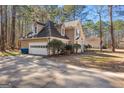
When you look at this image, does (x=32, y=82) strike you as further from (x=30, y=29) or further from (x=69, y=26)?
(x=69, y=26)

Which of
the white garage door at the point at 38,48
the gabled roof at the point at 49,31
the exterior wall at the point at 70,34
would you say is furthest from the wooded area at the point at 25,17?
the exterior wall at the point at 70,34

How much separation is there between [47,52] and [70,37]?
411 centimetres

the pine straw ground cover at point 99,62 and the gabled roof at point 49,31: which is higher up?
the gabled roof at point 49,31

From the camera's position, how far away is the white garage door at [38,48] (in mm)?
12312

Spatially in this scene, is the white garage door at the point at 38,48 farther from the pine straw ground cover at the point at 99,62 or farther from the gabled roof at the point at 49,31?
the pine straw ground cover at the point at 99,62

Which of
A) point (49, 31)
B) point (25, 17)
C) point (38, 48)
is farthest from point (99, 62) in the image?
point (25, 17)

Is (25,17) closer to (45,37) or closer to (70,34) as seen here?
(45,37)

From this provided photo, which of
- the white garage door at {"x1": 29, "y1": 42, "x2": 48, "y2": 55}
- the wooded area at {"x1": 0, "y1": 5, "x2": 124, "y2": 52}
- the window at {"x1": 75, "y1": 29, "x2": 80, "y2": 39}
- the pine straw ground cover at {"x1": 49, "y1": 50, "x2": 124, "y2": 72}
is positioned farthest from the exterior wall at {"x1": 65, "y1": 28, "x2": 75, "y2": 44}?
the pine straw ground cover at {"x1": 49, "y1": 50, "x2": 124, "y2": 72}

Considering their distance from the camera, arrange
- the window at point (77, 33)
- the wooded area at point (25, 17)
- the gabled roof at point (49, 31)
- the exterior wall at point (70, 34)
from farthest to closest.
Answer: the window at point (77, 33) → the exterior wall at point (70, 34) → the gabled roof at point (49, 31) → the wooded area at point (25, 17)

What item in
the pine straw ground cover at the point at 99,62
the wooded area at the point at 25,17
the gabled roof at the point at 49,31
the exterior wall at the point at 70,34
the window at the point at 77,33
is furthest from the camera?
the window at the point at 77,33

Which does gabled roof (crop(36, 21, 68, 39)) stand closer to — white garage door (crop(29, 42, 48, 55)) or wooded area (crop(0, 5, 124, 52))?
wooded area (crop(0, 5, 124, 52))

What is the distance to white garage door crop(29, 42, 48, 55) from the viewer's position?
12.3 m
